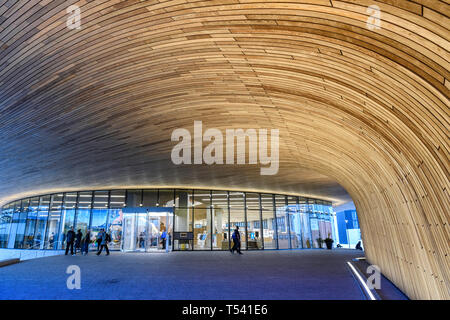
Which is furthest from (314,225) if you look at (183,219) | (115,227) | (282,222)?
(115,227)

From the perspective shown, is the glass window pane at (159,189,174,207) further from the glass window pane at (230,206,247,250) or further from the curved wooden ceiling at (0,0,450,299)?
the curved wooden ceiling at (0,0,450,299)

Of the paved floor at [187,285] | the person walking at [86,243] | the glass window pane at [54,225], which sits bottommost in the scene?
the paved floor at [187,285]

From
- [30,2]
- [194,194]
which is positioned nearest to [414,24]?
[30,2]

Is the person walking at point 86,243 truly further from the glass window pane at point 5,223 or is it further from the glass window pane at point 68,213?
the glass window pane at point 5,223

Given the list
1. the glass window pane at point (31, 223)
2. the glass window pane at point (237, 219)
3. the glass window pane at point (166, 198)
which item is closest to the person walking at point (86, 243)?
the glass window pane at point (166, 198)

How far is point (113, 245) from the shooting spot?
20.6m

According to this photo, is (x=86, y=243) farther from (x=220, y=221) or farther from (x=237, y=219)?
(x=237, y=219)

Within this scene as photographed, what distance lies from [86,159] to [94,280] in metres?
4.99

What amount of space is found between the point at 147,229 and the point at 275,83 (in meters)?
17.1

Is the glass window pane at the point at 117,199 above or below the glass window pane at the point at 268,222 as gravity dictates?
above

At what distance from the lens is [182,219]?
21.0 meters

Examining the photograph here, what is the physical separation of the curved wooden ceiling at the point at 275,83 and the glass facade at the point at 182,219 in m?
12.8

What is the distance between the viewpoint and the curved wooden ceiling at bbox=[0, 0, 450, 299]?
3.09 m

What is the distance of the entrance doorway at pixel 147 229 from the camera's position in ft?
65.0
